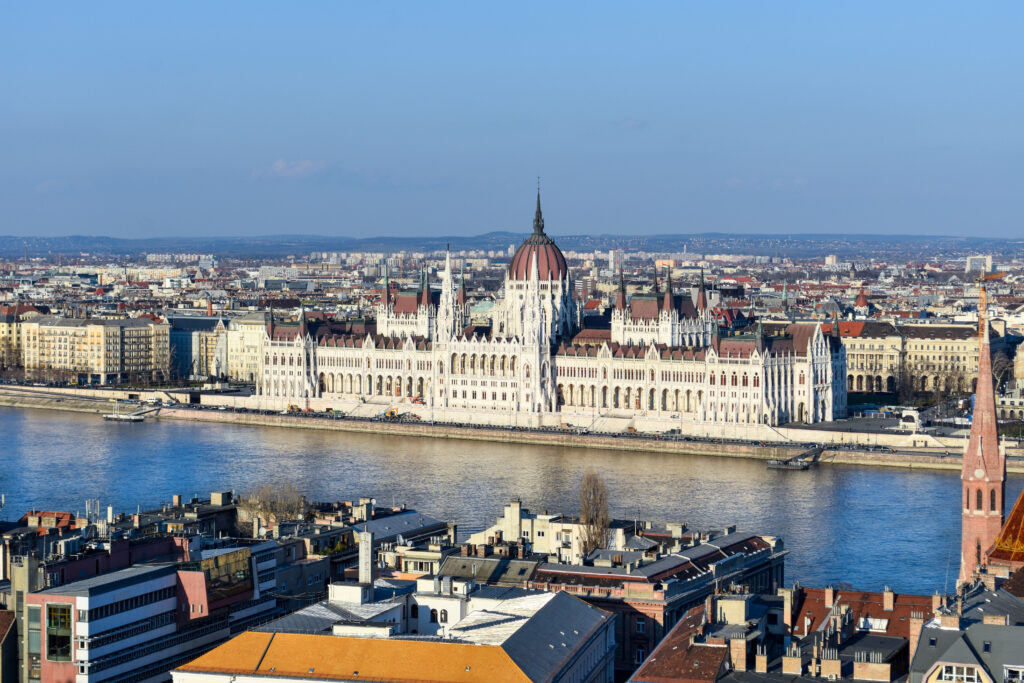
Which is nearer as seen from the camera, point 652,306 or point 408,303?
point 652,306

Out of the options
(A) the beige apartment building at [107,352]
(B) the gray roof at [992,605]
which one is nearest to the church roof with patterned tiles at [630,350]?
(A) the beige apartment building at [107,352]

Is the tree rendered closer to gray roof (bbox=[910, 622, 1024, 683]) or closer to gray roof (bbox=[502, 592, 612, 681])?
gray roof (bbox=[502, 592, 612, 681])

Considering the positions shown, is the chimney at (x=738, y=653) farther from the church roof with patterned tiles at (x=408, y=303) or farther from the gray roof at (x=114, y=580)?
the church roof with patterned tiles at (x=408, y=303)

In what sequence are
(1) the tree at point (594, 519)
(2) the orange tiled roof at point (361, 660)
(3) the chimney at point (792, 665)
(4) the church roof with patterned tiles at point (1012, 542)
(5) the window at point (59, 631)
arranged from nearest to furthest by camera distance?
(3) the chimney at point (792, 665), (2) the orange tiled roof at point (361, 660), (5) the window at point (59, 631), (4) the church roof with patterned tiles at point (1012, 542), (1) the tree at point (594, 519)

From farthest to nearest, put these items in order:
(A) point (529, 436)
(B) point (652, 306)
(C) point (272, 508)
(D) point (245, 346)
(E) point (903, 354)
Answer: (D) point (245, 346) → (E) point (903, 354) → (B) point (652, 306) → (A) point (529, 436) → (C) point (272, 508)

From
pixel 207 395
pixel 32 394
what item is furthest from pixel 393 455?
pixel 32 394

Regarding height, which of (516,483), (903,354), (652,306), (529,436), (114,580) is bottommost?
(529,436)

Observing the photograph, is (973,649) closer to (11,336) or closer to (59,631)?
(59,631)

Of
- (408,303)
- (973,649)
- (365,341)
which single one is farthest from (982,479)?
(408,303)
